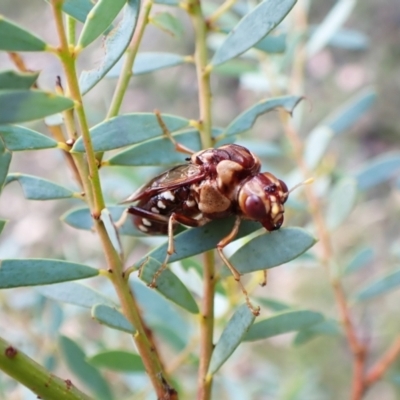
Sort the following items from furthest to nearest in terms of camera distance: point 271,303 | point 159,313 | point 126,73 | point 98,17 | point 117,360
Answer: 1. point 159,313
2. point 271,303
3. point 117,360
4. point 126,73
5. point 98,17

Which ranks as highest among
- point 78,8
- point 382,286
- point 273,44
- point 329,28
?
point 329,28

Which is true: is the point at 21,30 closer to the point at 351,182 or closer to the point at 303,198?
the point at 351,182

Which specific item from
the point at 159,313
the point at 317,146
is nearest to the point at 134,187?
the point at 159,313

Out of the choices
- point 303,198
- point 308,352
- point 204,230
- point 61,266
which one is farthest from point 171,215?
point 308,352

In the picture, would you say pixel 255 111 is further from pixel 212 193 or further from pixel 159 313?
pixel 159 313

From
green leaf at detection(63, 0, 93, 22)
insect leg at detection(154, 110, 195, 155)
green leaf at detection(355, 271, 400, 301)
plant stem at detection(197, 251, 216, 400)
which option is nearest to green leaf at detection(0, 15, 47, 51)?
green leaf at detection(63, 0, 93, 22)

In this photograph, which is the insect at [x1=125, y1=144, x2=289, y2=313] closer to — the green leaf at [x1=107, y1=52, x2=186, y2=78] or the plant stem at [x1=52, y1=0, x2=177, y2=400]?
the plant stem at [x1=52, y1=0, x2=177, y2=400]

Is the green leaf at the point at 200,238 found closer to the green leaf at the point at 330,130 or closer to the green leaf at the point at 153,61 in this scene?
the green leaf at the point at 153,61

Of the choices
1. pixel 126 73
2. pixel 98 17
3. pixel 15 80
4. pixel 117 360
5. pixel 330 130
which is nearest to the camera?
pixel 15 80

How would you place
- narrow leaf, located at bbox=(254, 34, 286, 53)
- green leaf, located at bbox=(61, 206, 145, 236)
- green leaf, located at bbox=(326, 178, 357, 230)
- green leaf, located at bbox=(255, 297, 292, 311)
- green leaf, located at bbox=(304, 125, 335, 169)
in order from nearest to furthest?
green leaf, located at bbox=(61, 206, 145, 236), narrow leaf, located at bbox=(254, 34, 286, 53), green leaf, located at bbox=(255, 297, 292, 311), green leaf, located at bbox=(326, 178, 357, 230), green leaf, located at bbox=(304, 125, 335, 169)
